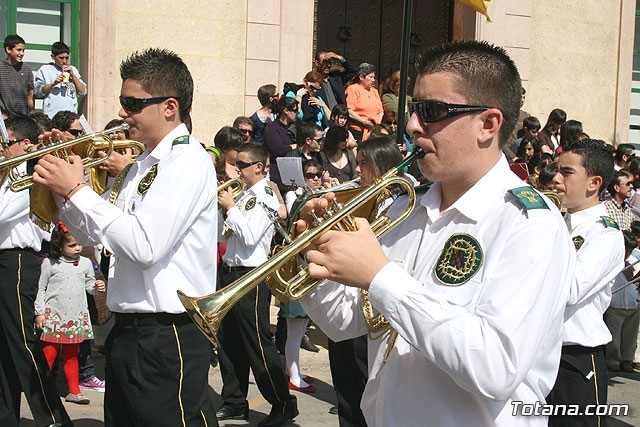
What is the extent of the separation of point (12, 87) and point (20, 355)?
4973mm

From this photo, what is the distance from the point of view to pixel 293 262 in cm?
251

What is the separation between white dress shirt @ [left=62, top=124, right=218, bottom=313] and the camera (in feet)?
10.5

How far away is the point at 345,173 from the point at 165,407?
4841mm

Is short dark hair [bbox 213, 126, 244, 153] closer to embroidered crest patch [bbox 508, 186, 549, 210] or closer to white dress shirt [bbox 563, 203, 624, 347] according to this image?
white dress shirt [bbox 563, 203, 624, 347]

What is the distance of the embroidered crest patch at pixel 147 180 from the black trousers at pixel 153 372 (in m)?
0.57

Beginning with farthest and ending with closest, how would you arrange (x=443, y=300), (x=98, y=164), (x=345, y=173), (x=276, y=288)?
(x=345, y=173), (x=98, y=164), (x=276, y=288), (x=443, y=300)

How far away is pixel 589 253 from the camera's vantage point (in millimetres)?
3824

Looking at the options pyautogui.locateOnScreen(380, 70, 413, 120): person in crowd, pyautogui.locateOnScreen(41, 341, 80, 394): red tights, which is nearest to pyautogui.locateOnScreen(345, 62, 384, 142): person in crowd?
pyautogui.locateOnScreen(380, 70, 413, 120): person in crowd

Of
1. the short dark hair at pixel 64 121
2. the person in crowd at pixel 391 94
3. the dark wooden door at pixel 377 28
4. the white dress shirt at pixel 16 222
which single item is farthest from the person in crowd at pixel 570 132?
the white dress shirt at pixel 16 222

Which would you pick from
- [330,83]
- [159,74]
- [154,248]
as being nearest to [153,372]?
[154,248]

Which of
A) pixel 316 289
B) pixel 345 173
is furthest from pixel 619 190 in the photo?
pixel 316 289

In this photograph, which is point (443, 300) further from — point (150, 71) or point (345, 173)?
point (345, 173)

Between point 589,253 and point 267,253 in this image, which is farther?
point 267,253

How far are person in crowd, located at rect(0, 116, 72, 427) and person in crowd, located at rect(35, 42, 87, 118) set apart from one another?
4.11 metres
